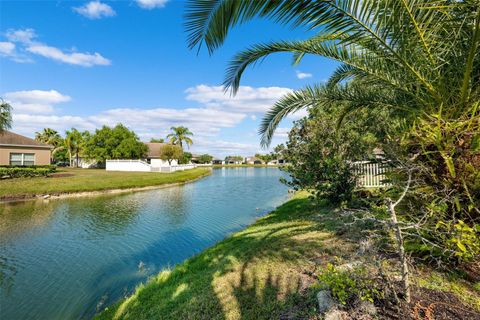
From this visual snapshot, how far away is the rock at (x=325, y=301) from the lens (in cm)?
250

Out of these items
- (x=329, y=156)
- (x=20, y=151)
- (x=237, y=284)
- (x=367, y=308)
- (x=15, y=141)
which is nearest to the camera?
(x=367, y=308)

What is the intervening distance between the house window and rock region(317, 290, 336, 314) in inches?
1347

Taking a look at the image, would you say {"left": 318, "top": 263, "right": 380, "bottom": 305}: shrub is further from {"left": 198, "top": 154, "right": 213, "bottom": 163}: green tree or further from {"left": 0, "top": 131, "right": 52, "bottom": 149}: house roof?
{"left": 198, "top": 154, "right": 213, "bottom": 163}: green tree

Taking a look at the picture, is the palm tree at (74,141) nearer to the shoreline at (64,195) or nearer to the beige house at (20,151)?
the beige house at (20,151)

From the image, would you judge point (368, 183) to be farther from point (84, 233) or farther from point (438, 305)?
point (84, 233)

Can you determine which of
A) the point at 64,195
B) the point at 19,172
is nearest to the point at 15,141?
the point at 19,172

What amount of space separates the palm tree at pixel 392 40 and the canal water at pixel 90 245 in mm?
5585

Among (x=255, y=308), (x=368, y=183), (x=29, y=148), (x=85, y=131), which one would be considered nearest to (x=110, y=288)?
(x=255, y=308)

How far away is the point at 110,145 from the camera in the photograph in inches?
1620

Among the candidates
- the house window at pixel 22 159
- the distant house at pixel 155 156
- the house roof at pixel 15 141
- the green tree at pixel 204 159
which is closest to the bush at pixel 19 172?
the house window at pixel 22 159

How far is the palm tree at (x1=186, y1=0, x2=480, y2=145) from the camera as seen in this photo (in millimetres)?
2801

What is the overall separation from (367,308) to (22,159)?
3529 cm

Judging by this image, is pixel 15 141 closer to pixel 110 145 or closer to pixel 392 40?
pixel 110 145

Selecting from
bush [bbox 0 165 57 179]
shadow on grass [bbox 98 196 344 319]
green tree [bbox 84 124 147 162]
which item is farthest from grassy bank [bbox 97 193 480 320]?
green tree [bbox 84 124 147 162]
